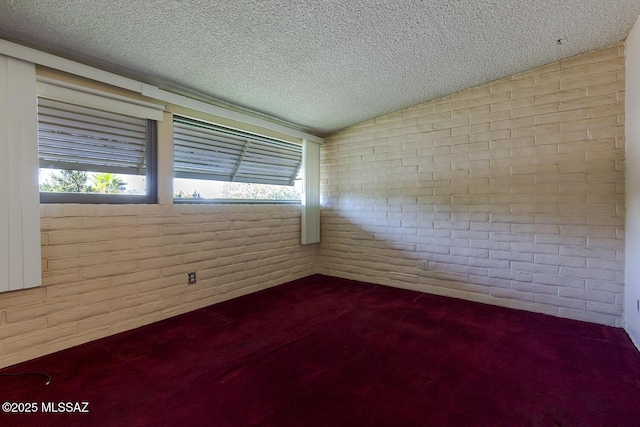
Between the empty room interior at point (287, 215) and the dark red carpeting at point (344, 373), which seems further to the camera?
the empty room interior at point (287, 215)

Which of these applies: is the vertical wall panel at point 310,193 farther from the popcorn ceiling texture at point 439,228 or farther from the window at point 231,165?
the popcorn ceiling texture at point 439,228

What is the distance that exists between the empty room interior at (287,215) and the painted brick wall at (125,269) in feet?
0.05

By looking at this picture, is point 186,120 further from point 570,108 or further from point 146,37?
point 570,108

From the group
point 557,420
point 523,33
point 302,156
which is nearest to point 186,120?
point 302,156

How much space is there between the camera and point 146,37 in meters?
2.14

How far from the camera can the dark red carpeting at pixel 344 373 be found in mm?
1627

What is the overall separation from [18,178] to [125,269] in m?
1.01

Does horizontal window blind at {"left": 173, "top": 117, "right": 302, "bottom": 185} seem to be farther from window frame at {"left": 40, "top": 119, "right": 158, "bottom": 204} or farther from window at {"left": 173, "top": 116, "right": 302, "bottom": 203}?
window frame at {"left": 40, "top": 119, "right": 158, "bottom": 204}

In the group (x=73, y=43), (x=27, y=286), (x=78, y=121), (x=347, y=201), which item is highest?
(x=73, y=43)

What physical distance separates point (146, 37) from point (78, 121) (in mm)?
918

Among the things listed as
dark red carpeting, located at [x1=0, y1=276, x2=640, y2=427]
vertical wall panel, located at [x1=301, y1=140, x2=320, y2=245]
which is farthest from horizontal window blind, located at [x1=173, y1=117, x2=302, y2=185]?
dark red carpeting, located at [x1=0, y1=276, x2=640, y2=427]

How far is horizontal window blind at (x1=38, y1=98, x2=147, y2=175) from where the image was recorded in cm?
230

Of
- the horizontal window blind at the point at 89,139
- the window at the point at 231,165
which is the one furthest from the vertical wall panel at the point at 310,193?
the horizontal window blind at the point at 89,139

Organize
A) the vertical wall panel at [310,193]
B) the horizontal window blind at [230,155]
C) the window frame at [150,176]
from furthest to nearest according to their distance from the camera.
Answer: the vertical wall panel at [310,193], the horizontal window blind at [230,155], the window frame at [150,176]
